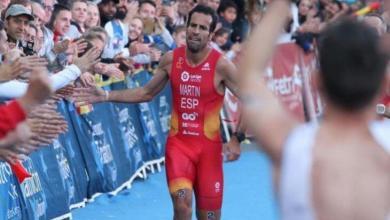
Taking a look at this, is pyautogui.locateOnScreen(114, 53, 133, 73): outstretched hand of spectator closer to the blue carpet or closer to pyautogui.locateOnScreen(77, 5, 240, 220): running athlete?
the blue carpet

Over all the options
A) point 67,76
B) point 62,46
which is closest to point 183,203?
point 67,76

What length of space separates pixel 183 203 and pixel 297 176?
18.0 feet

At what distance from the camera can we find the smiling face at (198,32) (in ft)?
30.8

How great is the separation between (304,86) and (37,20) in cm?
1055

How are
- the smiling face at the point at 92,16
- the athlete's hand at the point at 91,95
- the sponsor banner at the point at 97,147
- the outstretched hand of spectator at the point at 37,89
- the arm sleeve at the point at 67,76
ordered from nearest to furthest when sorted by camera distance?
the outstretched hand of spectator at the point at 37,89 < the arm sleeve at the point at 67,76 < the athlete's hand at the point at 91,95 < the sponsor banner at the point at 97,147 < the smiling face at the point at 92,16

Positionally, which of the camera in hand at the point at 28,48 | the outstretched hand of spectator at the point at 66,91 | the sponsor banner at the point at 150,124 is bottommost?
the sponsor banner at the point at 150,124

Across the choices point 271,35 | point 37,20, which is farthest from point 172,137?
point 271,35

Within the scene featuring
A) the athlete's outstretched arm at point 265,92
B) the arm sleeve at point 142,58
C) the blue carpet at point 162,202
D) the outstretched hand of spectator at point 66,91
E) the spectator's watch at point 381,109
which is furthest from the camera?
the arm sleeve at point 142,58

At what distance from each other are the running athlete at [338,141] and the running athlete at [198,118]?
550cm

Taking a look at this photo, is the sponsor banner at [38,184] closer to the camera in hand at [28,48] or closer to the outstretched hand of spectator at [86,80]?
the outstretched hand of spectator at [86,80]

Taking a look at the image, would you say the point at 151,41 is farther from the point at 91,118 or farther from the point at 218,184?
the point at 218,184

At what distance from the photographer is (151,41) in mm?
15656

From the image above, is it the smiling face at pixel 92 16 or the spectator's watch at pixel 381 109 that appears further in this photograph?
the smiling face at pixel 92 16

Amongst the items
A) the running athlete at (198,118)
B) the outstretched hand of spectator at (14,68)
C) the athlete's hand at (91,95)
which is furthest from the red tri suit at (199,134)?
the outstretched hand of spectator at (14,68)
